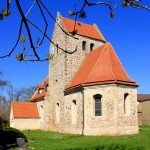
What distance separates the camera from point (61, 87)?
29.7 meters

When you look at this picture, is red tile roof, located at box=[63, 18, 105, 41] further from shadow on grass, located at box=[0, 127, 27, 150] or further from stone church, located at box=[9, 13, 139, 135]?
shadow on grass, located at box=[0, 127, 27, 150]

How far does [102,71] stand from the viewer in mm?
25328

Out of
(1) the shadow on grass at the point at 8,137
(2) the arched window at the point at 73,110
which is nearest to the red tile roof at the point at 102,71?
(2) the arched window at the point at 73,110

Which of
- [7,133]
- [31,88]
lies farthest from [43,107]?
[31,88]

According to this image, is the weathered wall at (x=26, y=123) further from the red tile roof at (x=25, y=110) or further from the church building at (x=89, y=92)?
the church building at (x=89, y=92)

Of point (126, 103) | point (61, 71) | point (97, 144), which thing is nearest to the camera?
point (97, 144)

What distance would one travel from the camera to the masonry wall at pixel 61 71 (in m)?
29.1

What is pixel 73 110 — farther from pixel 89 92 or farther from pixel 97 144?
pixel 97 144

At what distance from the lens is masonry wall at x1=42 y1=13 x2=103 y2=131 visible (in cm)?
2912

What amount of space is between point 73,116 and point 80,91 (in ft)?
10.1

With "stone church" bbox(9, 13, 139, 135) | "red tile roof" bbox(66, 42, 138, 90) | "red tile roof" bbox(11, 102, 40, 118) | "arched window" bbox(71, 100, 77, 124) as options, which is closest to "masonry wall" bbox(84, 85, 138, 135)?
"stone church" bbox(9, 13, 139, 135)

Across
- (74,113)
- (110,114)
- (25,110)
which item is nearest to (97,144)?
(110,114)

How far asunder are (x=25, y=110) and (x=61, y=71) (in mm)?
9098

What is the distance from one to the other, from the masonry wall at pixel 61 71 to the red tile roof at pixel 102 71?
34.4 inches
